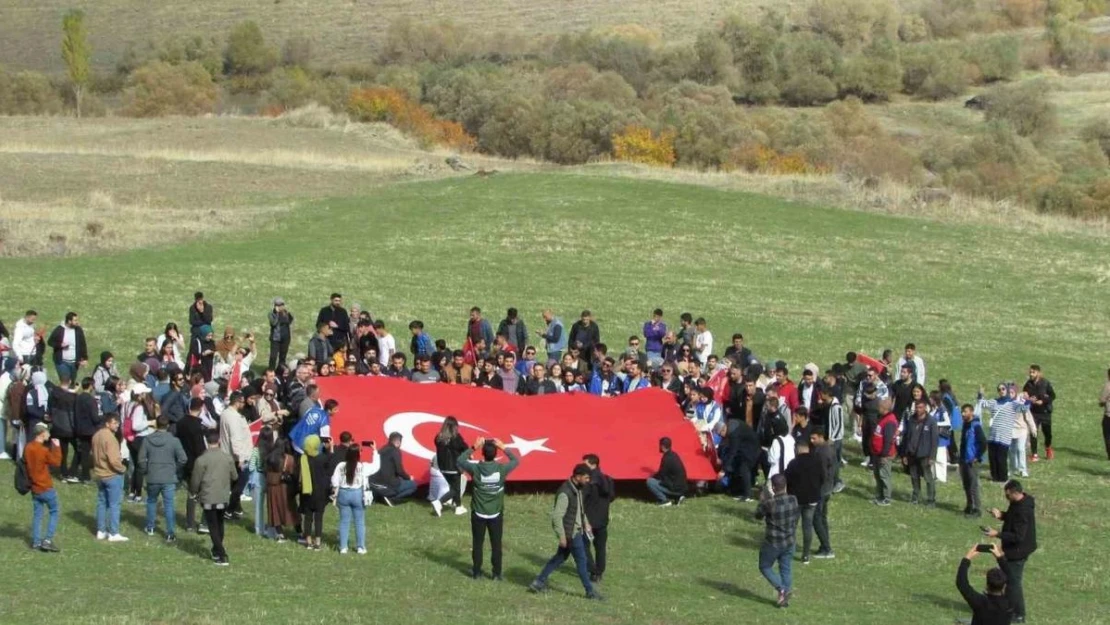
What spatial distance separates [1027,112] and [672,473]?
92661mm

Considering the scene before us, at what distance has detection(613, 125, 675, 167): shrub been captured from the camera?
3543 inches

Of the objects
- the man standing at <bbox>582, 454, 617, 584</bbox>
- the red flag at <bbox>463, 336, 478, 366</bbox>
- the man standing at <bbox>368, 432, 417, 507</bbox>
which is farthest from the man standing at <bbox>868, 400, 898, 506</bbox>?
the red flag at <bbox>463, 336, 478, 366</bbox>

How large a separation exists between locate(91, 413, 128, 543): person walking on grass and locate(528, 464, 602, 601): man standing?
A: 5.90m

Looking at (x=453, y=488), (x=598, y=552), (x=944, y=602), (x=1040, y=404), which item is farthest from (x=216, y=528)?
(x=1040, y=404)

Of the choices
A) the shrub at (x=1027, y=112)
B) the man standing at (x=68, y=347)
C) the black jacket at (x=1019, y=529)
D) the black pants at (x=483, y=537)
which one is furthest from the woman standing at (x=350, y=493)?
the shrub at (x=1027, y=112)

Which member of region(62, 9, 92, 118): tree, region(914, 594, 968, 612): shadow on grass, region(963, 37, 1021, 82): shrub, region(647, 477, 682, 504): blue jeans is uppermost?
region(963, 37, 1021, 82): shrub

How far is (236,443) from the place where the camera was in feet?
75.4

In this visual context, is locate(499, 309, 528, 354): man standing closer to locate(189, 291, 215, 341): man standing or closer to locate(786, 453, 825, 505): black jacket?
locate(189, 291, 215, 341): man standing

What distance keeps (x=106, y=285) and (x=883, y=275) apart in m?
23.3

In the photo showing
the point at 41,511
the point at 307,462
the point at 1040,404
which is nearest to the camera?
the point at 41,511

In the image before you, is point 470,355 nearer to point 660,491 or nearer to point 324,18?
point 660,491

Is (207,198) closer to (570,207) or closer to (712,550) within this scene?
(570,207)

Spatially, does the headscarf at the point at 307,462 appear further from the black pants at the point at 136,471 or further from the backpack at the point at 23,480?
the black pants at the point at 136,471

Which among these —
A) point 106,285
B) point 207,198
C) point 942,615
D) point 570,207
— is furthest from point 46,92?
point 942,615
